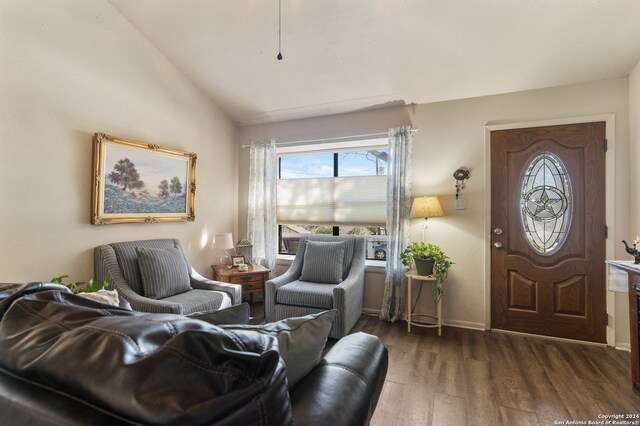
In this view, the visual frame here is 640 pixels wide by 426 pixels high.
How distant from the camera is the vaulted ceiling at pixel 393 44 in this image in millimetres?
2350

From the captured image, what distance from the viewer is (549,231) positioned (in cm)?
294

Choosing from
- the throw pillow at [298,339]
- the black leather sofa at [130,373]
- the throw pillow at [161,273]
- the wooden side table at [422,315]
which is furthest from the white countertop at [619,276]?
the throw pillow at [161,273]

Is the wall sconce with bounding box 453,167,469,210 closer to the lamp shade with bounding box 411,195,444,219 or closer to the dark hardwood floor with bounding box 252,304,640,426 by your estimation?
the lamp shade with bounding box 411,195,444,219

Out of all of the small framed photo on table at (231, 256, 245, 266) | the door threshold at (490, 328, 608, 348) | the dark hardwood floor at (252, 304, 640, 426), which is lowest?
the dark hardwood floor at (252, 304, 640, 426)

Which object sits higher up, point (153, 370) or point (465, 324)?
point (153, 370)

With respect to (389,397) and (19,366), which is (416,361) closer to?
(389,397)

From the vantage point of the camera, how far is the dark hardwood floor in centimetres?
183

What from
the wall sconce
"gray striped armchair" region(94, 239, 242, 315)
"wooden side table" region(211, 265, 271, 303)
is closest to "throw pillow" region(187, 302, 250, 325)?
"gray striped armchair" region(94, 239, 242, 315)

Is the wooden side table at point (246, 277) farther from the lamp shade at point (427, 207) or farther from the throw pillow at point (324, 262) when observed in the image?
the lamp shade at point (427, 207)

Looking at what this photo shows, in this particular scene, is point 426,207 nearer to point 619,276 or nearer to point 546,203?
point 546,203

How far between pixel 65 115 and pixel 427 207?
3.40 metres

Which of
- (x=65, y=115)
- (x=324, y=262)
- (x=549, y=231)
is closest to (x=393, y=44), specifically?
(x=324, y=262)

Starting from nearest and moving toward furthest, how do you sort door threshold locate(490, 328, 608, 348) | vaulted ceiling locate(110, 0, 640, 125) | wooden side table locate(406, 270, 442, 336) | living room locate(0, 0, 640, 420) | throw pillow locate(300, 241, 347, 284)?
living room locate(0, 0, 640, 420) < vaulted ceiling locate(110, 0, 640, 125) < door threshold locate(490, 328, 608, 348) < wooden side table locate(406, 270, 442, 336) < throw pillow locate(300, 241, 347, 284)

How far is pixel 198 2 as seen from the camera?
261 centimetres
